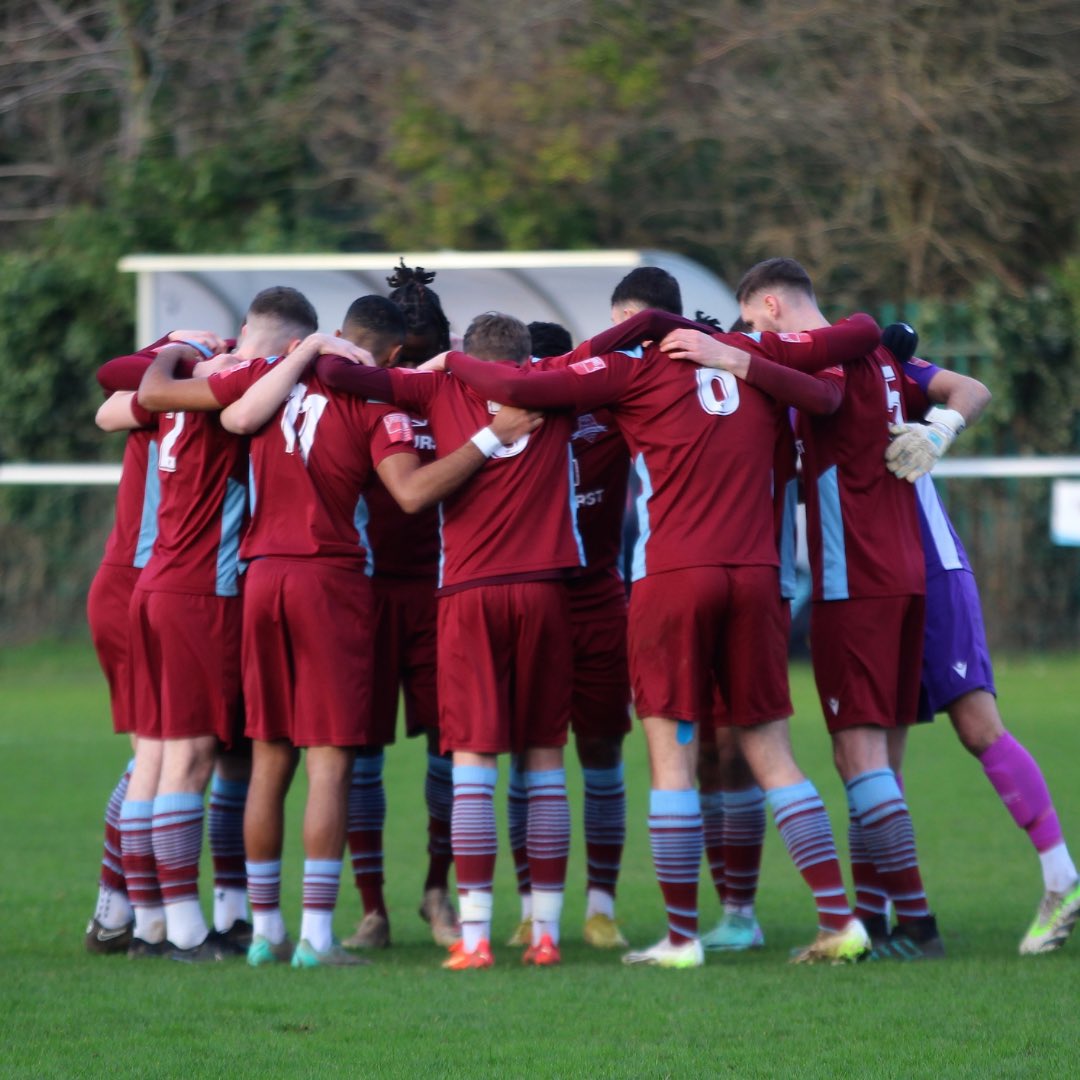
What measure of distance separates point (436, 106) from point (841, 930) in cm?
1625

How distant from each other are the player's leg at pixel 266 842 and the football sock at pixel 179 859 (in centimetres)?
23

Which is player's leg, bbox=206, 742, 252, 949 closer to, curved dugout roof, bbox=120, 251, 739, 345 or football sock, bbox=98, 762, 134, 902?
football sock, bbox=98, 762, 134, 902

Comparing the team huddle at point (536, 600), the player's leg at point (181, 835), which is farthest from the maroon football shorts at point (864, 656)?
the player's leg at point (181, 835)

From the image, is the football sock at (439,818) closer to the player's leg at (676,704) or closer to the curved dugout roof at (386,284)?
the player's leg at (676,704)

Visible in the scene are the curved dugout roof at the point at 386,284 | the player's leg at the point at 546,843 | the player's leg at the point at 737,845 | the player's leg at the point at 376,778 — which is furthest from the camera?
the curved dugout roof at the point at 386,284

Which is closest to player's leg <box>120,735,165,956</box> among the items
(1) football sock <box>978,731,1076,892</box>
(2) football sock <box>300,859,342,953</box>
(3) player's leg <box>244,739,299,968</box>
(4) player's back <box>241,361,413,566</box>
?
(3) player's leg <box>244,739,299,968</box>

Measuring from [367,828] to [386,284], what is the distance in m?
10.8

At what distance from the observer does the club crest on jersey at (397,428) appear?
20.1 feet

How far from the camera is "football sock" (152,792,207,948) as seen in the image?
6320 millimetres

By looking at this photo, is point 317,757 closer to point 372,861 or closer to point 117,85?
point 372,861

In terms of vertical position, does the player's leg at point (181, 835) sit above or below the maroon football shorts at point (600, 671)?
below

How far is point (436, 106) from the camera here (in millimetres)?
20734

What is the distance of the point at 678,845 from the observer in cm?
591

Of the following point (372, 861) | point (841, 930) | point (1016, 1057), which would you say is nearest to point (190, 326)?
point (372, 861)
